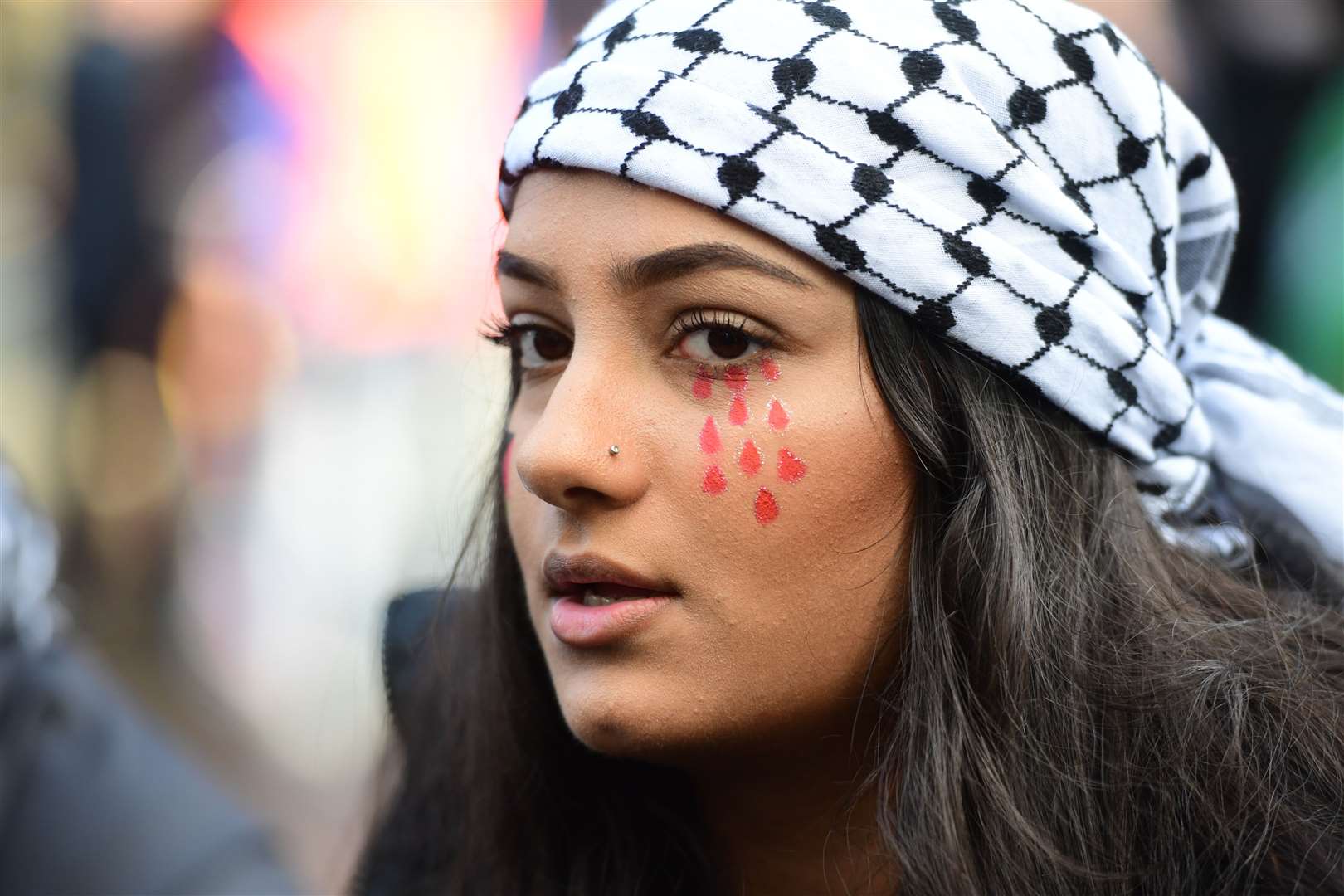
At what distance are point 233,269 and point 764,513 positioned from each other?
5.00 meters

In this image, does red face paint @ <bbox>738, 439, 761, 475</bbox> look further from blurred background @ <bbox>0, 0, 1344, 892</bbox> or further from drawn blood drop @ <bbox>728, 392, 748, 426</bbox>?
blurred background @ <bbox>0, 0, 1344, 892</bbox>

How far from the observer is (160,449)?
6.14 m

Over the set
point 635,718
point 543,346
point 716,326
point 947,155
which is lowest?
point 635,718

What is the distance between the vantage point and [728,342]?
1.66 meters

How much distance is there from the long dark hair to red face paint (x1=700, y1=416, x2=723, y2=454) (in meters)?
0.24

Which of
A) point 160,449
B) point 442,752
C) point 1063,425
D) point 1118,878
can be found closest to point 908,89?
point 1063,425

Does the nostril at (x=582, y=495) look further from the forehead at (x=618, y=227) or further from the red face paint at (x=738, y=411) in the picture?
the forehead at (x=618, y=227)

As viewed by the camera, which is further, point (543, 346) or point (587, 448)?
point (543, 346)

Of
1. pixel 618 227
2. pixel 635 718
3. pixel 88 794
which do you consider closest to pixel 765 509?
pixel 635 718

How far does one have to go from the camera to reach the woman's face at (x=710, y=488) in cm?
161

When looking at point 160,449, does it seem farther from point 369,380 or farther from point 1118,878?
point 1118,878

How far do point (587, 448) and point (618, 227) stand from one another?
315 mm

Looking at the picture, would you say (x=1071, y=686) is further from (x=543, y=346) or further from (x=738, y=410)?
(x=543, y=346)

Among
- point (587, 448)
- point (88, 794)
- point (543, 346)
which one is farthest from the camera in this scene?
point (88, 794)
